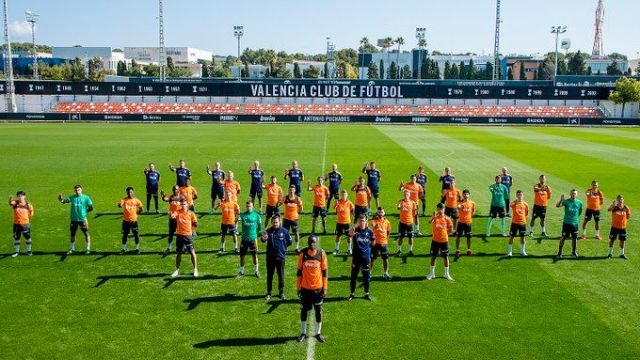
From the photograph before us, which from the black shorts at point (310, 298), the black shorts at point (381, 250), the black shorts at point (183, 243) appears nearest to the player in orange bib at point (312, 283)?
the black shorts at point (310, 298)

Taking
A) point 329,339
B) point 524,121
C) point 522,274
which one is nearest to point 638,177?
point 522,274

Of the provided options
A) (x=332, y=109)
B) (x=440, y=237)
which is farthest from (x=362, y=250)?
(x=332, y=109)

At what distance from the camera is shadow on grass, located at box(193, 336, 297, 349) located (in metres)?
9.06


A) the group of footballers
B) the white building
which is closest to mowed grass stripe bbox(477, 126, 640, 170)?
the group of footballers

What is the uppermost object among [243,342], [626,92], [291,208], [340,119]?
[626,92]

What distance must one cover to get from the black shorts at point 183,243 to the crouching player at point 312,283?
4.25m

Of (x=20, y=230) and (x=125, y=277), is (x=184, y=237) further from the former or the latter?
(x=20, y=230)

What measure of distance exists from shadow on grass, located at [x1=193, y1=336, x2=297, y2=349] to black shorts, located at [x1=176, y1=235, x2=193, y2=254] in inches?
149

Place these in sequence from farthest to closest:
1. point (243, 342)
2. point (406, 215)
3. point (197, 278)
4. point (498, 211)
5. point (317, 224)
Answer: point (317, 224) → point (498, 211) → point (406, 215) → point (197, 278) → point (243, 342)

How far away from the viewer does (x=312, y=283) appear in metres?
9.31

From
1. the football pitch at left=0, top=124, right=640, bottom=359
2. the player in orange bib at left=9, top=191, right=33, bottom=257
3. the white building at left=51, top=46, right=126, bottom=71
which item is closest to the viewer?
the football pitch at left=0, top=124, right=640, bottom=359

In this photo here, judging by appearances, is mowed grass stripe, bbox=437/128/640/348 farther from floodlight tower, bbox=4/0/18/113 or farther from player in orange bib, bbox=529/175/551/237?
floodlight tower, bbox=4/0/18/113

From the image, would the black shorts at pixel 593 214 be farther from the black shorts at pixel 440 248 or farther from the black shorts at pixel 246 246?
the black shorts at pixel 246 246

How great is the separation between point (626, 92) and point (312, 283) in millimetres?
76828
